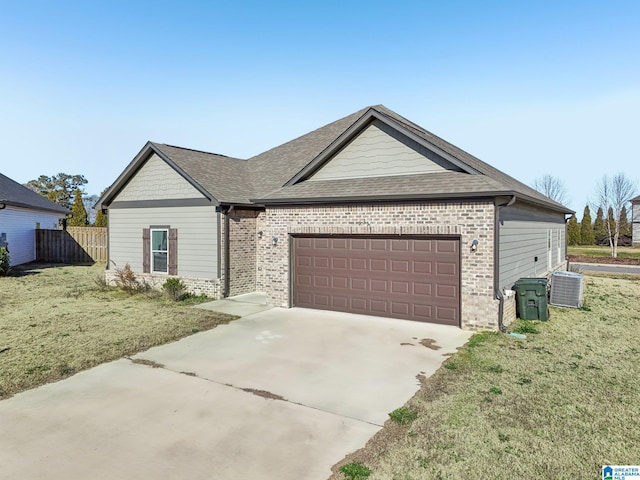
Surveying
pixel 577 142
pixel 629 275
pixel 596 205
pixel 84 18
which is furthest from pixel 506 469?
pixel 596 205

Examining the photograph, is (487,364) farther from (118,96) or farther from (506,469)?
(118,96)

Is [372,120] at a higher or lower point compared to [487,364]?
higher

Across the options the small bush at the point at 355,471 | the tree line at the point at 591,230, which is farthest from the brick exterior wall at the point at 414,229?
the tree line at the point at 591,230

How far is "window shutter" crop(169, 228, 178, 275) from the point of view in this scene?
51.4ft

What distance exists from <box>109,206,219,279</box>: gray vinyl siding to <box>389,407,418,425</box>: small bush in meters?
10.5

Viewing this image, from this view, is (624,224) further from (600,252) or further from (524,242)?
(524,242)

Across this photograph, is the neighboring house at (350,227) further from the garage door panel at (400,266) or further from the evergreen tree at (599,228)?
the evergreen tree at (599,228)

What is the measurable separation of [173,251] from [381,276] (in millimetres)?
8795

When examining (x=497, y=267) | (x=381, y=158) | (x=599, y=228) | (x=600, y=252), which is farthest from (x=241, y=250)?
(x=599, y=228)

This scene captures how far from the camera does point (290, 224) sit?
12.9 m

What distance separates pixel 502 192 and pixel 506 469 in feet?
22.5

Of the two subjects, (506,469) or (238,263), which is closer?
(506,469)

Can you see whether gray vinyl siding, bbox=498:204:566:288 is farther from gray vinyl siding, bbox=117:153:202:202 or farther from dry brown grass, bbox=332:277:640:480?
gray vinyl siding, bbox=117:153:202:202

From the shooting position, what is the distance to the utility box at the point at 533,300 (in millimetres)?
11023
